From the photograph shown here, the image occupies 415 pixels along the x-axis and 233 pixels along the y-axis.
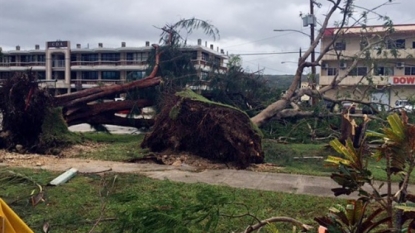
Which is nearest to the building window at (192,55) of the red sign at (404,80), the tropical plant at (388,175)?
the tropical plant at (388,175)

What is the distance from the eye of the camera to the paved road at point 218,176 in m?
6.70

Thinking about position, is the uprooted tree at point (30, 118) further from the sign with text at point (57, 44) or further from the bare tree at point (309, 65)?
the sign with text at point (57, 44)

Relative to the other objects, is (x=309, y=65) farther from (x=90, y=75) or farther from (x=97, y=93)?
(x=90, y=75)

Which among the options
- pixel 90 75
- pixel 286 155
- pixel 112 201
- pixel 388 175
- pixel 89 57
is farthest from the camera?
pixel 89 57

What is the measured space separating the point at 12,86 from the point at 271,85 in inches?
327

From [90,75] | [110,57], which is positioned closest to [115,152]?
[110,57]

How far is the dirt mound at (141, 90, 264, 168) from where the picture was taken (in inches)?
340

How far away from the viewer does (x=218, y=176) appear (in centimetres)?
756

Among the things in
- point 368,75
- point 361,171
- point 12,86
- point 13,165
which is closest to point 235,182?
point 13,165

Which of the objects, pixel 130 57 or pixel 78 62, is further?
pixel 78 62

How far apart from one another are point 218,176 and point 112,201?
305cm

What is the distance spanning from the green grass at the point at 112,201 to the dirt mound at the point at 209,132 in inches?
84.4

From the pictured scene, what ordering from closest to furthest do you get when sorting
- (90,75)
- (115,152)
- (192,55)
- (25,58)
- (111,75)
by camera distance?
1. (115,152)
2. (192,55)
3. (111,75)
4. (90,75)
5. (25,58)

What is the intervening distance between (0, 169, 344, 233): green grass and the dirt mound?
2143mm
